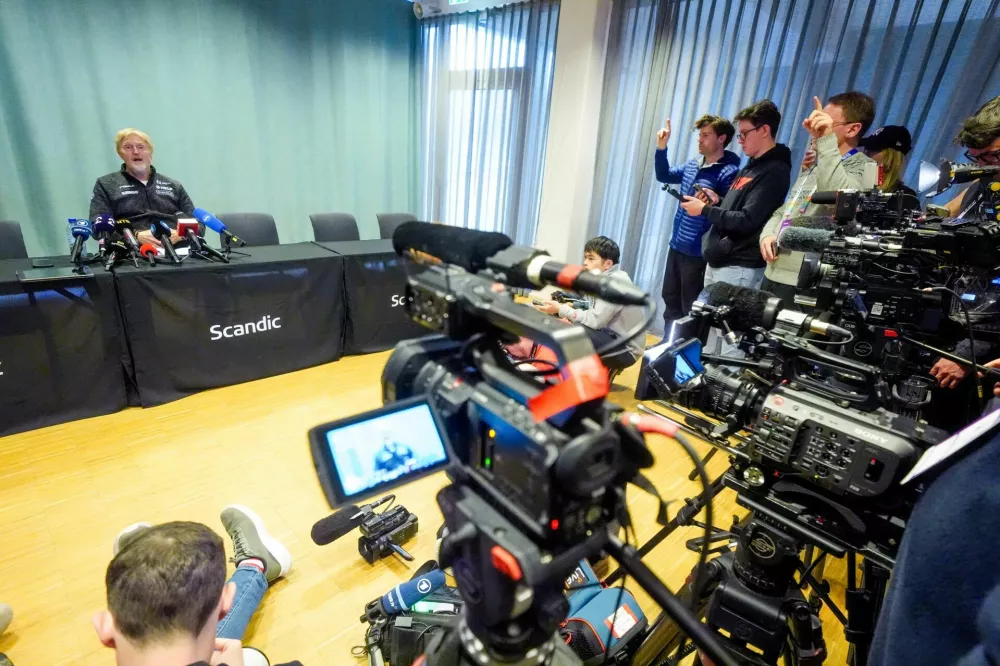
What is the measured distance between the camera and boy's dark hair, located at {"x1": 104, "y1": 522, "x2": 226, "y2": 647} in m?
0.84

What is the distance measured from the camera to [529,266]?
2.12 feet

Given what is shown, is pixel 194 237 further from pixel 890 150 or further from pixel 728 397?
pixel 890 150

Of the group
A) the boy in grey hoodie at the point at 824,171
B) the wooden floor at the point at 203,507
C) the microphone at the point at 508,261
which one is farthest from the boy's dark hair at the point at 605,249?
the microphone at the point at 508,261

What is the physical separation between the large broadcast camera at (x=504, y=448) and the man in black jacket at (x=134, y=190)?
270 cm

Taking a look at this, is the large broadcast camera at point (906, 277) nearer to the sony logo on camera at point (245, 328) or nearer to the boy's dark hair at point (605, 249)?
the boy's dark hair at point (605, 249)

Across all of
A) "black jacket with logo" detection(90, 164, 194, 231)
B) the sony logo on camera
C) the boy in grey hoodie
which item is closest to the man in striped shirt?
the boy in grey hoodie

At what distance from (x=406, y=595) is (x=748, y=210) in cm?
248

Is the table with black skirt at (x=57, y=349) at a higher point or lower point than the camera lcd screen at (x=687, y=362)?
lower

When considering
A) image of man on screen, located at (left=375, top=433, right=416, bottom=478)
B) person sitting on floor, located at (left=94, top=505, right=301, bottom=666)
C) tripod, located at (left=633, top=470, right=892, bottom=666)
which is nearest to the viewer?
image of man on screen, located at (left=375, top=433, right=416, bottom=478)

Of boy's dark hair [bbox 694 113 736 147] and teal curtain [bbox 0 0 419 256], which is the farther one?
teal curtain [bbox 0 0 419 256]

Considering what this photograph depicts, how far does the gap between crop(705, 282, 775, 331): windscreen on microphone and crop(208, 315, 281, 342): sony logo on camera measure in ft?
8.21

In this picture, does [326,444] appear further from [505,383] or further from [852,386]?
[852,386]

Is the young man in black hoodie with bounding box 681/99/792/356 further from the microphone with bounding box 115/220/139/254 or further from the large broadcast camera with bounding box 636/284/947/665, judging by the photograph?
the microphone with bounding box 115/220/139/254

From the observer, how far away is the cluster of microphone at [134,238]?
2320 millimetres
